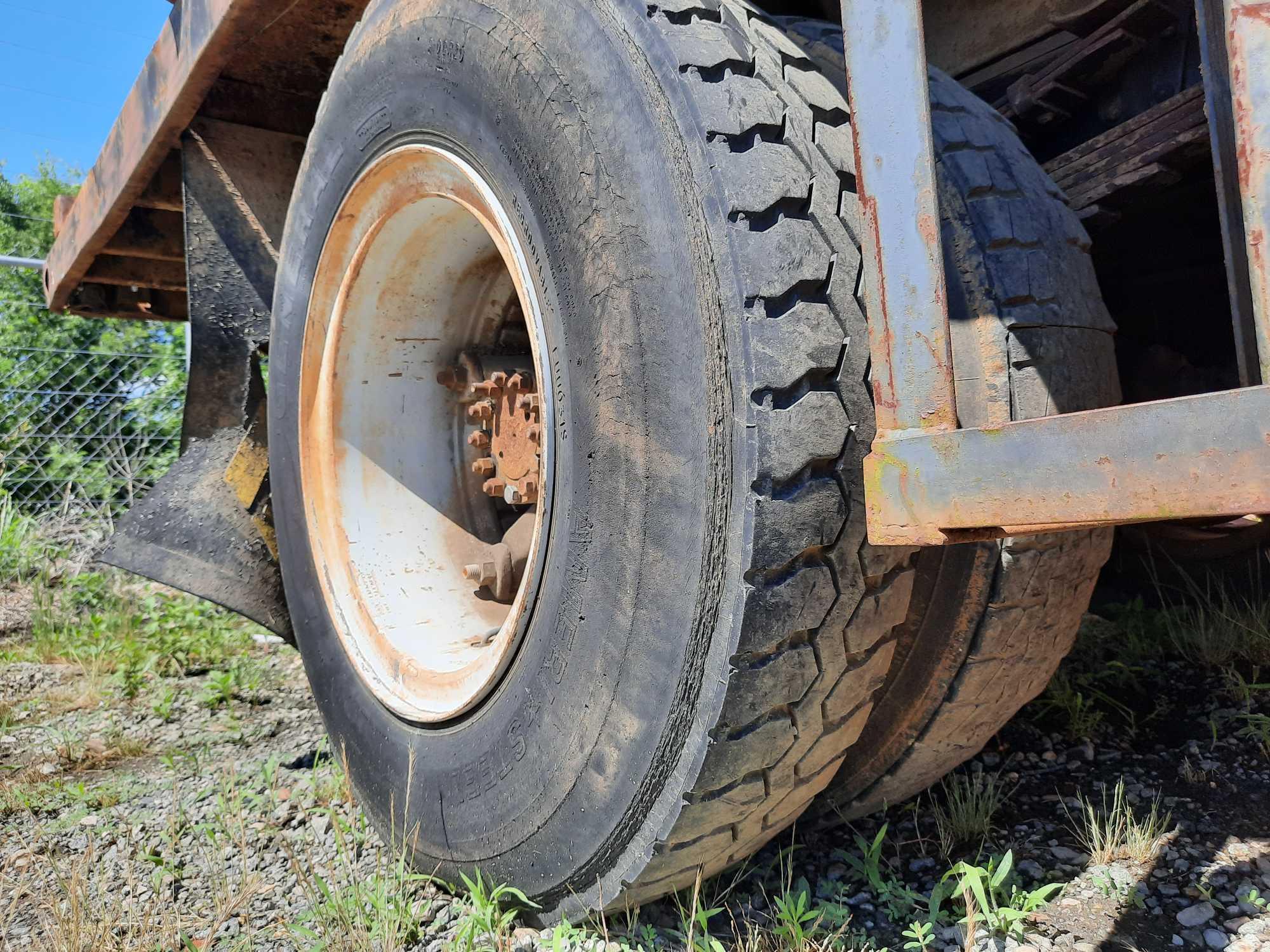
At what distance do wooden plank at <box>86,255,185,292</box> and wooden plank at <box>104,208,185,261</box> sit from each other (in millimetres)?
282

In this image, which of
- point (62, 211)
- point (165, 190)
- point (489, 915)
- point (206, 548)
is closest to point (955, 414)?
point (489, 915)

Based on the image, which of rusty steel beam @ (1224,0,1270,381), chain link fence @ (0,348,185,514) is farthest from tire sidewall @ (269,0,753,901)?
chain link fence @ (0,348,185,514)

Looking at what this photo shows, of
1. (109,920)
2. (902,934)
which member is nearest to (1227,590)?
(902,934)

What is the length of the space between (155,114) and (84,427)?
6.21 metres

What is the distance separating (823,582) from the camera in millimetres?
1172

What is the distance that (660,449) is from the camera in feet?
3.99

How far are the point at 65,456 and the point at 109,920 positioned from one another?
6.91 metres

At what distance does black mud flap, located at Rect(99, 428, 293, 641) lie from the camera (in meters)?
2.61

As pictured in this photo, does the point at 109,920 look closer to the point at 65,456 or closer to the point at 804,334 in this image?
the point at 804,334

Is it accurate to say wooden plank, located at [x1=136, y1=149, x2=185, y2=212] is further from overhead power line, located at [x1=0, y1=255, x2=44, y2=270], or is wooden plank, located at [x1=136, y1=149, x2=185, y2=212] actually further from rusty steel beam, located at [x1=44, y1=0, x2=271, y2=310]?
overhead power line, located at [x1=0, y1=255, x2=44, y2=270]

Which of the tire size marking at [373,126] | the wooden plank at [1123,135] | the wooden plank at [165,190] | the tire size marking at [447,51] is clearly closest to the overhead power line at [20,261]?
the wooden plank at [165,190]

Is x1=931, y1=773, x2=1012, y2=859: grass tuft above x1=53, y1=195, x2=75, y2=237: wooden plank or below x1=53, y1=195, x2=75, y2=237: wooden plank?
below

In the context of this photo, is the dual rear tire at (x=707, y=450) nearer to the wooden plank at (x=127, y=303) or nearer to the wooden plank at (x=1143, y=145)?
the wooden plank at (x=1143, y=145)

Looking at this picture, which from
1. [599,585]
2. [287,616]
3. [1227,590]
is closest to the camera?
[599,585]
